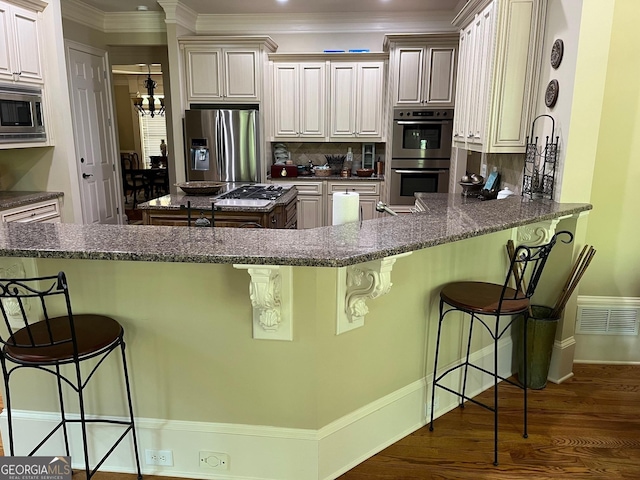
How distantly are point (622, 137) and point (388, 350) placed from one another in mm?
1970

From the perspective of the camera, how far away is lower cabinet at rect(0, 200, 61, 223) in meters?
3.44

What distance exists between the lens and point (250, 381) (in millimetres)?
1904

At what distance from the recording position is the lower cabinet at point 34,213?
11.3 ft

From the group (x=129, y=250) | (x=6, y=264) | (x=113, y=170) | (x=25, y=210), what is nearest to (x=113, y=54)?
(x=113, y=170)

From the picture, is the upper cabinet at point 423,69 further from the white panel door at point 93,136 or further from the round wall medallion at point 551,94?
the white panel door at point 93,136

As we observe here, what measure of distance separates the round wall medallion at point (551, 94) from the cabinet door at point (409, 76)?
8.99 ft

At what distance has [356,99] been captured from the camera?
18.9 feet

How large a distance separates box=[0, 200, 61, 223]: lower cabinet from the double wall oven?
3.58 meters

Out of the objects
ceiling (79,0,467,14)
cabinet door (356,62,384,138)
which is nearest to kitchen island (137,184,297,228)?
cabinet door (356,62,384,138)

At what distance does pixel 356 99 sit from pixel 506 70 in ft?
9.85

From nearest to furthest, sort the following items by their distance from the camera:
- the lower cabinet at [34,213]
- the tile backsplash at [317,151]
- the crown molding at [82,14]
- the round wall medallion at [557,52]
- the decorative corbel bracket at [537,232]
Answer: the decorative corbel bracket at [537,232] → the round wall medallion at [557,52] → the lower cabinet at [34,213] → the crown molding at [82,14] → the tile backsplash at [317,151]

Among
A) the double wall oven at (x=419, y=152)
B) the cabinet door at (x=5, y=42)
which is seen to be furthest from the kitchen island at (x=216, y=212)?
the double wall oven at (x=419, y=152)

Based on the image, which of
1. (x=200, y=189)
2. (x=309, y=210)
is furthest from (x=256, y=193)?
(x=309, y=210)

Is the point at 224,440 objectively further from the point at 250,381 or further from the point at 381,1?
the point at 381,1
